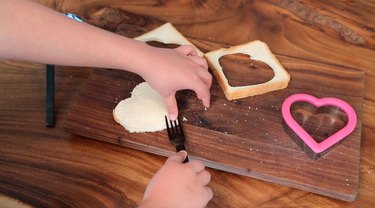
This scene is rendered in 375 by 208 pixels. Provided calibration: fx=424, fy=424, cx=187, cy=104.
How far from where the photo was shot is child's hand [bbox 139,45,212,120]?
80 cm

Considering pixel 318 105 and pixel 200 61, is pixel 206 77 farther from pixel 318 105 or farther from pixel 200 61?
pixel 318 105

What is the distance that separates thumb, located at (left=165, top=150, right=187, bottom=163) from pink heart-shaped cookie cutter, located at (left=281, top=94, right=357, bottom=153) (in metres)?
0.21

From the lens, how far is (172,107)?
81cm

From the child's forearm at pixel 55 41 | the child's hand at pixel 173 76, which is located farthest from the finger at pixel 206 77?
the child's forearm at pixel 55 41

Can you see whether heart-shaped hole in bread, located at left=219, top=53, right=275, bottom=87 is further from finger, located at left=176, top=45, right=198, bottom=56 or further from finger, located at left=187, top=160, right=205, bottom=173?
finger, located at left=187, top=160, right=205, bottom=173

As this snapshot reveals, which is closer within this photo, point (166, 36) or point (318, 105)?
point (318, 105)

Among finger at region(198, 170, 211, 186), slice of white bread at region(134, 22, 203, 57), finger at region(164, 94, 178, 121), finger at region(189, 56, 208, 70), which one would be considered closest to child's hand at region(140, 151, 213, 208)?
finger at region(198, 170, 211, 186)

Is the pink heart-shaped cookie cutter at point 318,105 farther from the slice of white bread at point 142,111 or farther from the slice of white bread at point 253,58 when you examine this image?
the slice of white bread at point 142,111

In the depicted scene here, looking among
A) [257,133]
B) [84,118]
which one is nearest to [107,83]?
[84,118]

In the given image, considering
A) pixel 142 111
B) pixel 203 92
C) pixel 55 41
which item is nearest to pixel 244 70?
pixel 203 92

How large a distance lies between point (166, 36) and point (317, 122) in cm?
39

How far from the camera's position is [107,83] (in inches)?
35.1

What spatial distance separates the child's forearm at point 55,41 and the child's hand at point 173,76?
0.03 metres

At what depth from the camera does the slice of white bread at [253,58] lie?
855 mm
